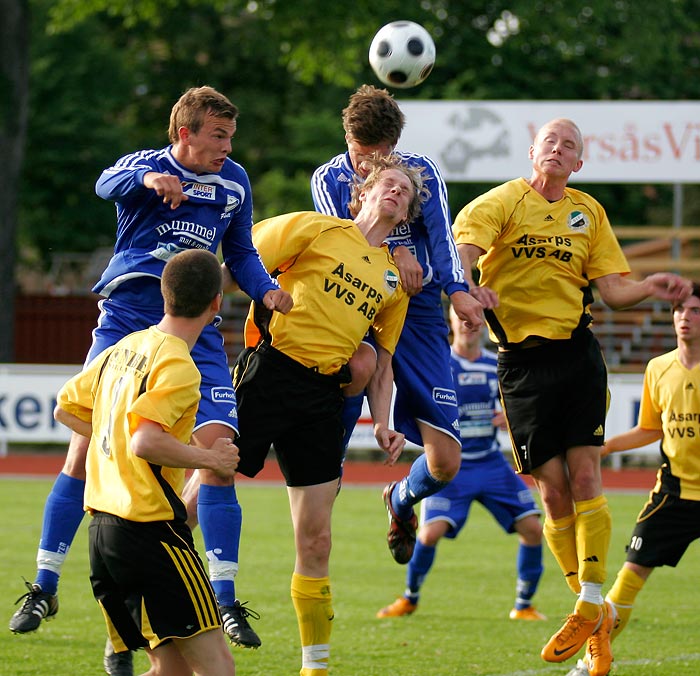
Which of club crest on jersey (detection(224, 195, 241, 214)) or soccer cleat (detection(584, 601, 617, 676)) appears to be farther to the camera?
soccer cleat (detection(584, 601, 617, 676))

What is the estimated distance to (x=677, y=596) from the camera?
1085 centimetres

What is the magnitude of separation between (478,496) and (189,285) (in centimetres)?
583

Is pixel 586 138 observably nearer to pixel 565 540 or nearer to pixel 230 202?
pixel 565 540

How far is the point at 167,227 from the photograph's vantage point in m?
6.41

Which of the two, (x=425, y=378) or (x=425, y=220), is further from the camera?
(x=425, y=378)

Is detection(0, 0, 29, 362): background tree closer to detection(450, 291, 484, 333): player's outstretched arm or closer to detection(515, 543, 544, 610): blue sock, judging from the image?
detection(515, 543, 544, 610): blue sock

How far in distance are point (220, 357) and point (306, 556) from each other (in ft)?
3.77

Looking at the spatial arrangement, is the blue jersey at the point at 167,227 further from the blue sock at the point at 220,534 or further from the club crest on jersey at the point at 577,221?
the club crest on jersey at the point at 577,221

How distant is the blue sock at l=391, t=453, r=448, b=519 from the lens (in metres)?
7.56

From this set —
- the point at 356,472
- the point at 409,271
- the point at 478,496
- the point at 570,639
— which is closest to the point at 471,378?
the point at 478,496

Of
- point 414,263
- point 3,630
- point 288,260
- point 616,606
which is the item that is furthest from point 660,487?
point 3,630

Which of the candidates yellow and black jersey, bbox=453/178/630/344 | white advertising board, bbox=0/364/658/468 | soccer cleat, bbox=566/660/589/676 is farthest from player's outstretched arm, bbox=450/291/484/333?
white advertising board, bbox=0/364/658/468

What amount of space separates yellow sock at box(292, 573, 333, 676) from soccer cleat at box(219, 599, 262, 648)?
363 millimetres

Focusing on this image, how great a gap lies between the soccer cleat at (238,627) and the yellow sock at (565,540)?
6.93ft
